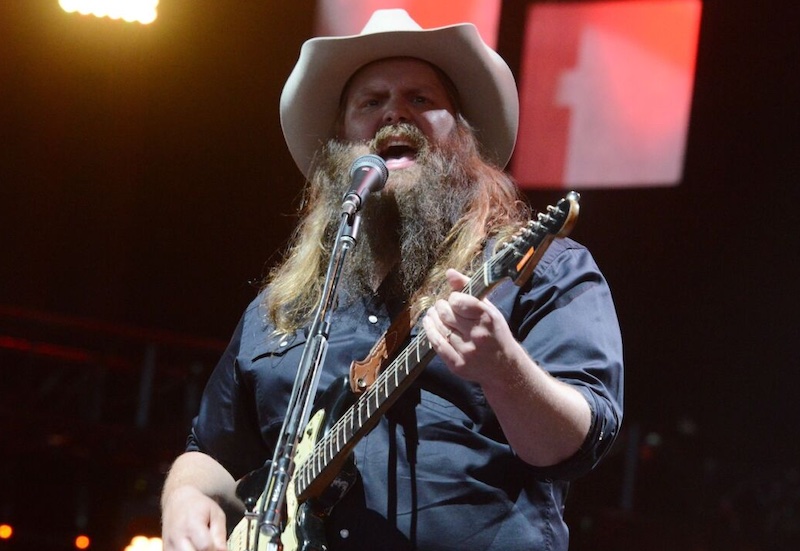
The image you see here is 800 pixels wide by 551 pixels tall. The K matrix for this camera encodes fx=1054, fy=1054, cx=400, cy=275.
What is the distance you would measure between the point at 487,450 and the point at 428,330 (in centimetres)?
41

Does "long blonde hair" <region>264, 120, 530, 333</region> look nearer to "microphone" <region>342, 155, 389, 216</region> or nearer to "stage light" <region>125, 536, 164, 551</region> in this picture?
"microphone" <region>342, 155, 389, 216</region>

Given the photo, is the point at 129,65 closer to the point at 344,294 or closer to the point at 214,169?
the point at 214,169

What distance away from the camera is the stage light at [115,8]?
538cm

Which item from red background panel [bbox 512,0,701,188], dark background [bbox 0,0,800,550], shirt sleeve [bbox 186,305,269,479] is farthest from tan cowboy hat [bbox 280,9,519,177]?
dark background [bbox 0,0,800,550]

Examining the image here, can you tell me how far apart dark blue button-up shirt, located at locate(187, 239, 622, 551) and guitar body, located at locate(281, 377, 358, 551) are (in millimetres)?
36

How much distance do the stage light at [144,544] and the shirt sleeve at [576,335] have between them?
3503 mm

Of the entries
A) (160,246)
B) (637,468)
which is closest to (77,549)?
(160,246)

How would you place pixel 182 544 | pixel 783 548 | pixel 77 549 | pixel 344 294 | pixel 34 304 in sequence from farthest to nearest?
pixel 34 304, pixel 783 548, pixel 77 549, pixel 344 294, pixel 182 544

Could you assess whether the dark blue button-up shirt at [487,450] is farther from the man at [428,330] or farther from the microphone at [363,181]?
the microphone at [363,181]

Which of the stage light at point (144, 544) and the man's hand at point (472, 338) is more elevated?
the man's hand at point (472, 338)

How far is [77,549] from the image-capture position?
217 inches

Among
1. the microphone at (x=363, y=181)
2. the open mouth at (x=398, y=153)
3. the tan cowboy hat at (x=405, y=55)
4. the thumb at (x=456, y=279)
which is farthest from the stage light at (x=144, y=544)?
the thumb at (x=456, y=279)

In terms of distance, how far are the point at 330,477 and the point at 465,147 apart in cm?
104

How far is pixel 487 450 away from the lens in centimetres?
217
